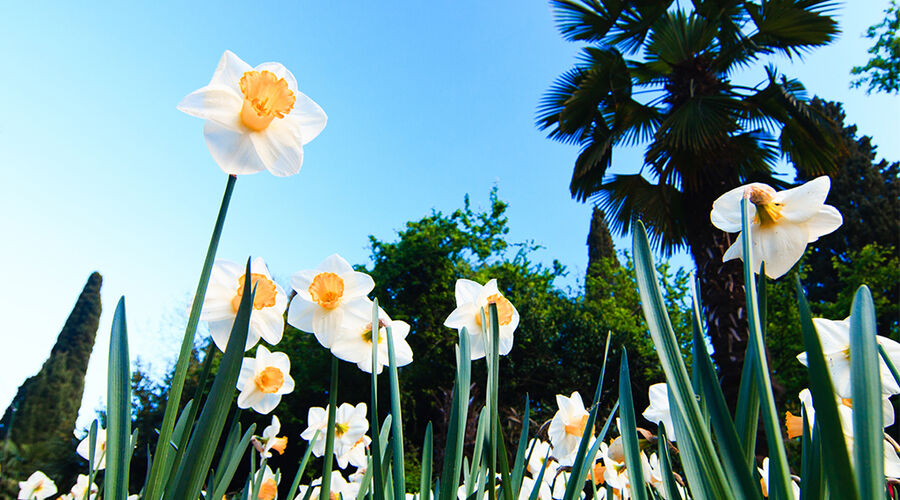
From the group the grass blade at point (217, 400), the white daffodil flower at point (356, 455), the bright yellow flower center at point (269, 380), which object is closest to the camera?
the grass blade at point (217, 400)

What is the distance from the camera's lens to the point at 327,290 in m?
0.93

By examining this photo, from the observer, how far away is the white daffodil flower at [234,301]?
802 mm

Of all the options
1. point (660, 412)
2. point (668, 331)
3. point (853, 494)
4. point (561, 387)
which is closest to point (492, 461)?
point (668, 331)

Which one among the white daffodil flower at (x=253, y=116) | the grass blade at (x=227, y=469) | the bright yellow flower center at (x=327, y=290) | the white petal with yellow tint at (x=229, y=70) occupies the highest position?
the white petal with yellow tint at (x=229, y=70)

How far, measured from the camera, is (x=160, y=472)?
58 cm

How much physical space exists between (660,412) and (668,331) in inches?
28.8

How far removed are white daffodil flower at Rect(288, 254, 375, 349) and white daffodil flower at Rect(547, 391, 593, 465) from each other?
74cm

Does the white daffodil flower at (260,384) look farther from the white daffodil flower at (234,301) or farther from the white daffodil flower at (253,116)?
the white daffodil flower at (253,116)

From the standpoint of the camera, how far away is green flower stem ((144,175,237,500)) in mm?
539

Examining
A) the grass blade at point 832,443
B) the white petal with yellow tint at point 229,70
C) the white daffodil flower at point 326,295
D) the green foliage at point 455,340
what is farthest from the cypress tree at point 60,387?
the grass blade at point 832,443

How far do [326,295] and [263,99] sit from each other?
14.5 inches

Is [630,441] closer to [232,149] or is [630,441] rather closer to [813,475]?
[813,475]

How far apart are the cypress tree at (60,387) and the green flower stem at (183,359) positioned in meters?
13.1

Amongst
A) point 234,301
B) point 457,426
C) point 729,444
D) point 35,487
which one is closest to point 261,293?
point 234,301
